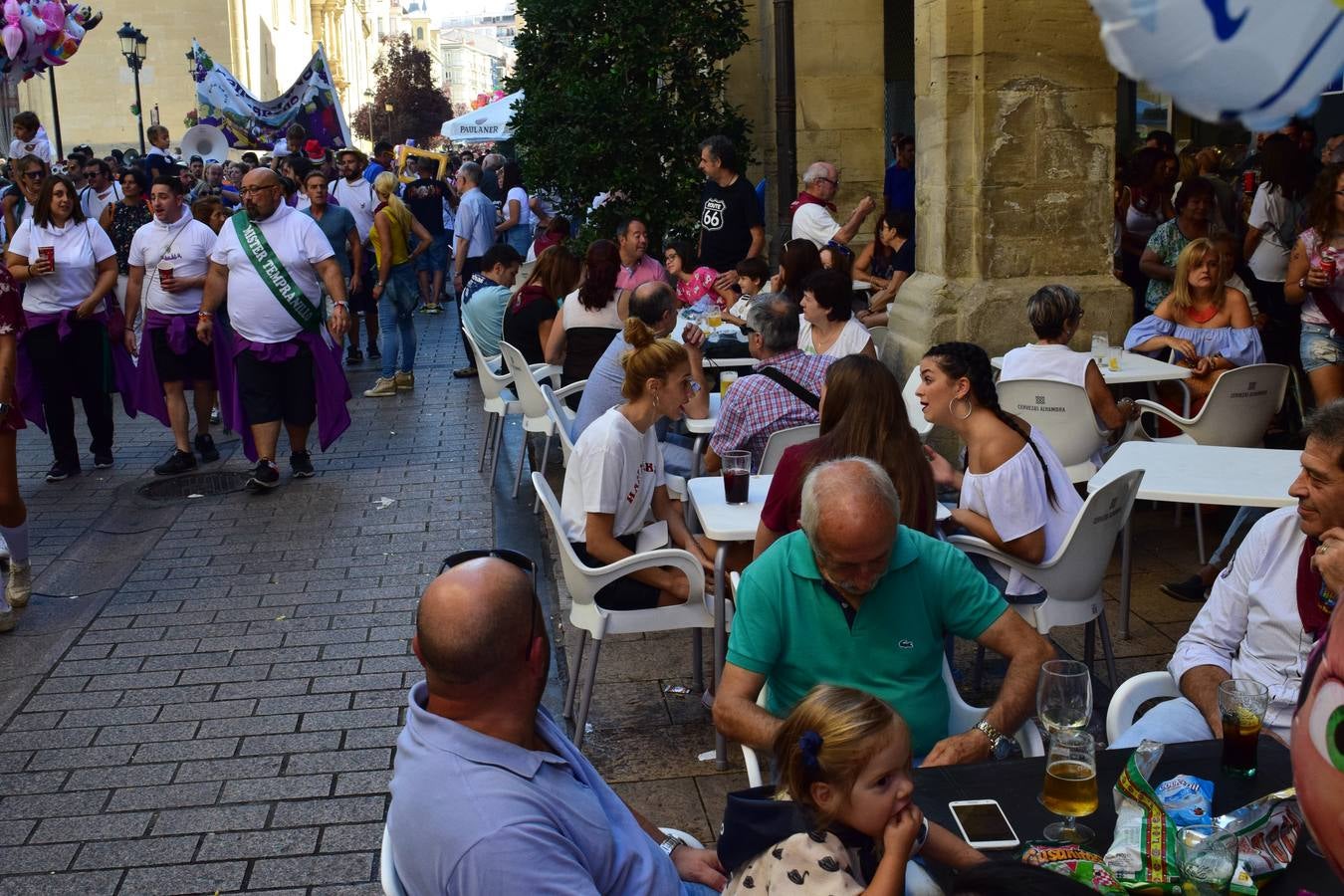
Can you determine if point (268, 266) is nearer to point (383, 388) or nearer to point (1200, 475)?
point (383, 388)

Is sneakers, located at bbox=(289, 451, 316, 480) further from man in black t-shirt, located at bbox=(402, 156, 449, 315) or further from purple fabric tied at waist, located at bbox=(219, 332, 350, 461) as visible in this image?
man in black t-shirt, located at bbox=(402, 156, 449, 315)

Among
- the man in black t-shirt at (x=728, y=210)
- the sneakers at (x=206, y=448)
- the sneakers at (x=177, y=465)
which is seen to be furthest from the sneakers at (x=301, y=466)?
the man in black t-shirt at (x=728, y=210)

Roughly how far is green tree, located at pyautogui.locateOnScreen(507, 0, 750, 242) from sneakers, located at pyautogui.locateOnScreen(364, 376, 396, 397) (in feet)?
7.67

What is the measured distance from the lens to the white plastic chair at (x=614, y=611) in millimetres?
4594

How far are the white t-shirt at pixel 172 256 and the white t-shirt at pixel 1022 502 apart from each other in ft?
20.9

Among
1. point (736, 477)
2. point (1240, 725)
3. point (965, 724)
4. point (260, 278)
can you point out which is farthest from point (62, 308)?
point (1240, 725)

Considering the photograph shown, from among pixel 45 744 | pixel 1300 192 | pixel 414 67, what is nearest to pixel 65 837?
pixel 45 744

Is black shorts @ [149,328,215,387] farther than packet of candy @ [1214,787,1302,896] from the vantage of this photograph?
Yes

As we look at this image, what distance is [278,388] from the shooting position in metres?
8.83

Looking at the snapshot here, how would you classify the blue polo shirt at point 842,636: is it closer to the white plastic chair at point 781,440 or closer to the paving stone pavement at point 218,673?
the paving stone pavement at point 218,673

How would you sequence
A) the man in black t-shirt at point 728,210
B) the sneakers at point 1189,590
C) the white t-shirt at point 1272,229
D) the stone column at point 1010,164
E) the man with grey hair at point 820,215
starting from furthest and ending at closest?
the man in black t-shirt at point 728,210 < the man with grey hair at point 820,215 < the white t-shirt at point 1272,229 < the stone column at point 1010,164 < the sneakers at point 1189,590

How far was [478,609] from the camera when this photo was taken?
2.27 meters

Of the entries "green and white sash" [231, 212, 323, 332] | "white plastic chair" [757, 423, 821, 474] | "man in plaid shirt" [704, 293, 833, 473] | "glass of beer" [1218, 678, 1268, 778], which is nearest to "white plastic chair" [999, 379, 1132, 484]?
"man in plaid shirt" [704, 293, 833, 473]

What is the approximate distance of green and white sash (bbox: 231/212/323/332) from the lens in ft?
27.9
